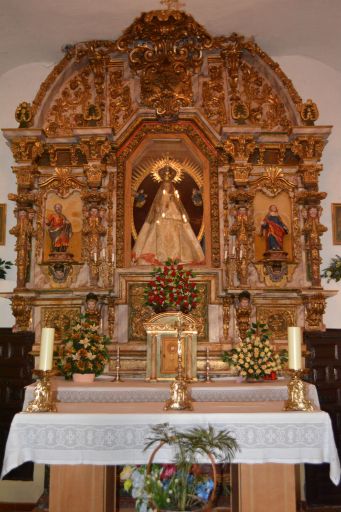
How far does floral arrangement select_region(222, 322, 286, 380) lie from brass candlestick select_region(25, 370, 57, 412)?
9.58ft

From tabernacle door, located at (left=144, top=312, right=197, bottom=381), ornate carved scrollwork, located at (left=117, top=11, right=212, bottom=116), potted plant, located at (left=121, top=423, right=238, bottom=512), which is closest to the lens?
potted plant, located at (left=121, top=423, right=238, bottom=512)

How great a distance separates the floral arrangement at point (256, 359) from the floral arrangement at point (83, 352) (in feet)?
5.38

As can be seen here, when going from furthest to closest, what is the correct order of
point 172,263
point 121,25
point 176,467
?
point 121,25 < point 172,263 < point 176,467

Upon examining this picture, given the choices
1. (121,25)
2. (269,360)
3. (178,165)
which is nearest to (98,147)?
(178,165)

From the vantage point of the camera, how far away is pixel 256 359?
6.54 metres

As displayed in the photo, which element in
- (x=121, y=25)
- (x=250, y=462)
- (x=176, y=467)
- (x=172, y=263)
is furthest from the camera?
(x=121, y=25)

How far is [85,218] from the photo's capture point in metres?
7.70

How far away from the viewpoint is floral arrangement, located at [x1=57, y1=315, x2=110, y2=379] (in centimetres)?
658

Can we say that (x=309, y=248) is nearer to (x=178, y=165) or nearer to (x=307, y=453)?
(x=178, y=165)

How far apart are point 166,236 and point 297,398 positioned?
13.1ft

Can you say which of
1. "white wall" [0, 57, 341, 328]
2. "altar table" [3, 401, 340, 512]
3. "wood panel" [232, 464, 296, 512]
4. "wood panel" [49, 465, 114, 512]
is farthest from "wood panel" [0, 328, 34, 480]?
"wood panel" [232, 464, 296, 512]

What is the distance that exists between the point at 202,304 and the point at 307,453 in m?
3.81

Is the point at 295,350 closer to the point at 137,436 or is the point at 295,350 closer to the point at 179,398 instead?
the point at 179,398

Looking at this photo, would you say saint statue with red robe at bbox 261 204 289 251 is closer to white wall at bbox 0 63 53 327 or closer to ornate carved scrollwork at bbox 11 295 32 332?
ornate carved scrollwork at bbox 11 295 32 332
